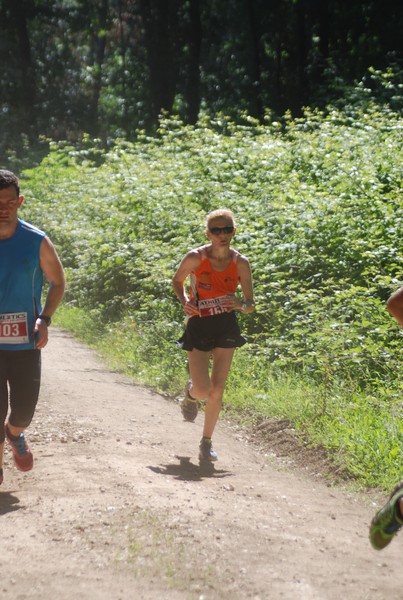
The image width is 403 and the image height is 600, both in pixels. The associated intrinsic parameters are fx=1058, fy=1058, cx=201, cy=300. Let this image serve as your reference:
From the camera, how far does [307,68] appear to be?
35.0 meters

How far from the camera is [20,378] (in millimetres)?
6477

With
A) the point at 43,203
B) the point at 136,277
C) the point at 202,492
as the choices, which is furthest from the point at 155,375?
the point at 43,203

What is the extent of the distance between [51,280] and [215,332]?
1.77 metres

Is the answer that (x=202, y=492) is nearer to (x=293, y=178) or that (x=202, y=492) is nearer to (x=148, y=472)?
(x=148, y=472)

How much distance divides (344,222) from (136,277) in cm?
370

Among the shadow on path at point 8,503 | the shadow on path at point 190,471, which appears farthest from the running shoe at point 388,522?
the shadow on path at point 190,471

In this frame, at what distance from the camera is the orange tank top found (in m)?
7.80

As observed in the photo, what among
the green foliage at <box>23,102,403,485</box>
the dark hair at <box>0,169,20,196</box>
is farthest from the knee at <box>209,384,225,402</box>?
the dark hair at <box>0,169,20,196</box>

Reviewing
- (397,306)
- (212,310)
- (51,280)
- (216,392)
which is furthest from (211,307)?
(397,306)

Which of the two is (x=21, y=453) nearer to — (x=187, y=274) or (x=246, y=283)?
(x=187, y=274)

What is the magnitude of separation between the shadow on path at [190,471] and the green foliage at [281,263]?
94cm

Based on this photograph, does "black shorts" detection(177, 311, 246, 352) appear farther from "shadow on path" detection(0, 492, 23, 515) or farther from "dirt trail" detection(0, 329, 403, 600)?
"shadow on path" detection(0, 492, 23, 515)

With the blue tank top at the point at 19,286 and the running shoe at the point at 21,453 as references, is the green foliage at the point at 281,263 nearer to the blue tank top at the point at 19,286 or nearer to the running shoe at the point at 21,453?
the running shoe at the point at 21,453

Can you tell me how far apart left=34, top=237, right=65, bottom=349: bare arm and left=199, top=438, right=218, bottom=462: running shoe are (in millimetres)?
1935
